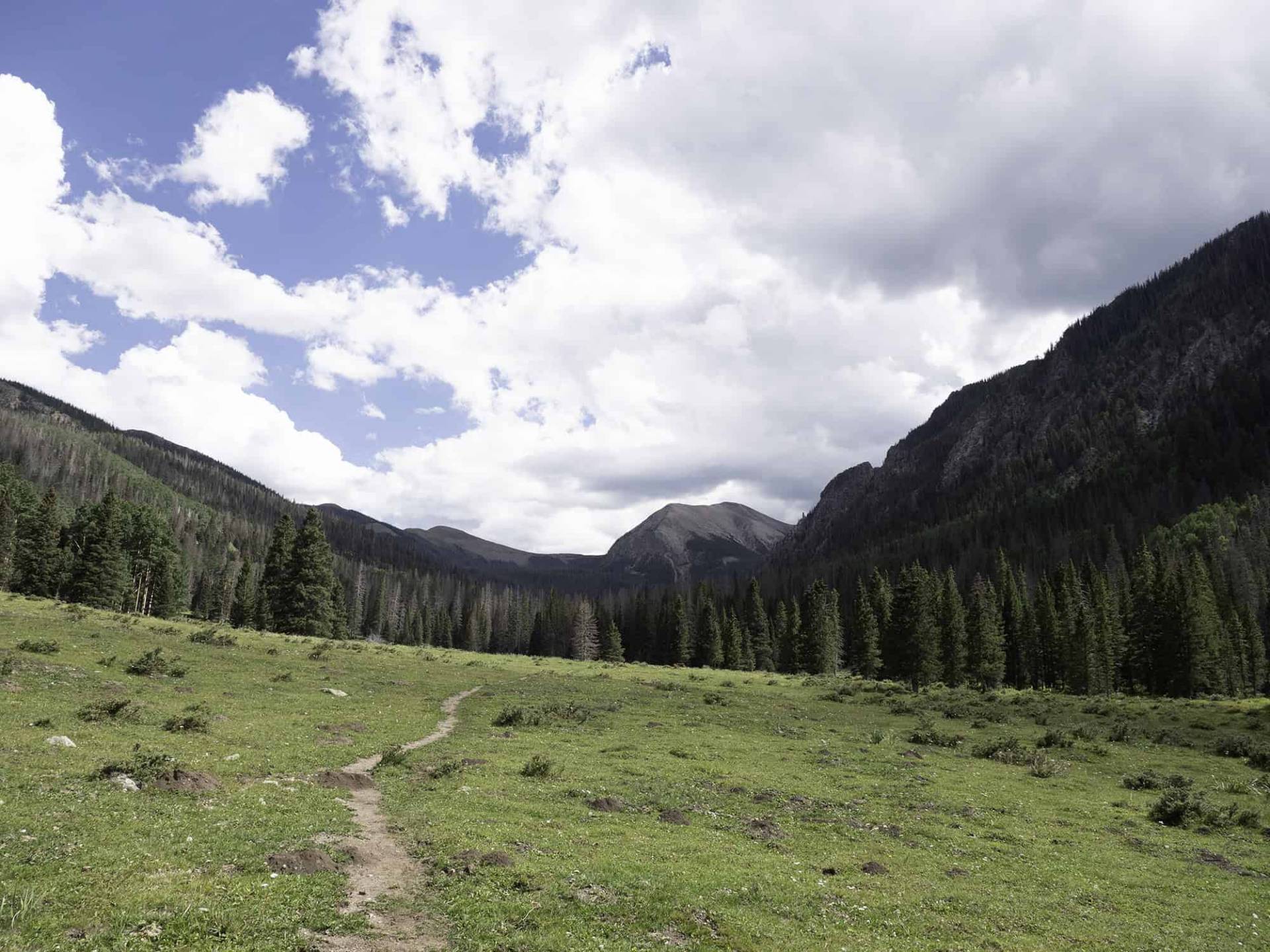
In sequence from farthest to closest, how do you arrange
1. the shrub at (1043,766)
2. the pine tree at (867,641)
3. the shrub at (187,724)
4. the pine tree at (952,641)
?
the pine tree at (867,641)
the pine tree at (952,641)
the shrub at (1043,766)
the shrub at (187,724)

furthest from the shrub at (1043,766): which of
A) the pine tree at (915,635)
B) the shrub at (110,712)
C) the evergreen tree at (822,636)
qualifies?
the evergreen tree at (822,636)

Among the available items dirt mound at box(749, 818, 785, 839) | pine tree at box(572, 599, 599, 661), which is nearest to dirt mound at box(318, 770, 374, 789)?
dirt mound at box(749, 818, 785, 839)

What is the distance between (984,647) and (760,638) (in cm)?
4963

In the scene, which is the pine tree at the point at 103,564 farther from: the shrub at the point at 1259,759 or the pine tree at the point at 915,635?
the shrub at the point at 1259,759

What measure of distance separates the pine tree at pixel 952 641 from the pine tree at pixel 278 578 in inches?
3866

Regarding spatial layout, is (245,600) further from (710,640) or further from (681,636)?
(710,640)

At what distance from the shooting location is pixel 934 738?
166 feet

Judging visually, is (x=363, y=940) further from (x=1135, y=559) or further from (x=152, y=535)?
(x=1135, y=559)

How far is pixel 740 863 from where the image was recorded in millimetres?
19938

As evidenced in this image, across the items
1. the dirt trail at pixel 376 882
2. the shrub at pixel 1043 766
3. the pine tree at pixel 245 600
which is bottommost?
the shrub at pixel 1043 766

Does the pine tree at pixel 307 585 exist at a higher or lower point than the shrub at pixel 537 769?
higher

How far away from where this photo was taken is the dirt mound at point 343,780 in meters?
25.3

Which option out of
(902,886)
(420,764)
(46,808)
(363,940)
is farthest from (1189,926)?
(46,808)

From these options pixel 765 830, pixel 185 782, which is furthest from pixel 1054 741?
pixel 185 782
